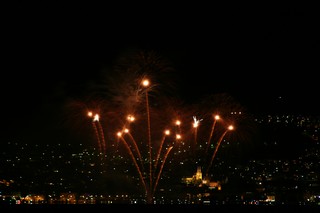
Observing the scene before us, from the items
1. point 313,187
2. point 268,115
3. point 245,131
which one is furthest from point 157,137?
point 245,131

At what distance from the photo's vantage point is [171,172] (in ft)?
164

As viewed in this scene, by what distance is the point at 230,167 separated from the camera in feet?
188

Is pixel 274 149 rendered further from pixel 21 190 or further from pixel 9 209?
pixel 9 209

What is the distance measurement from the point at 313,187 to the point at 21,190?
1223 inches

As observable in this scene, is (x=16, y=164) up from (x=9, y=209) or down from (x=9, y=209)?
up

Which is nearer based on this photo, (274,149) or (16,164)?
(16,164)

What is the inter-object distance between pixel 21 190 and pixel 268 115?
37.6m

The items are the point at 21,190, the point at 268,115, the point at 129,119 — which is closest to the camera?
the point at 129,119

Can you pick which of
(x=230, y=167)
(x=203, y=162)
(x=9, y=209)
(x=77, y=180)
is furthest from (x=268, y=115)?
(x=9, y=209)

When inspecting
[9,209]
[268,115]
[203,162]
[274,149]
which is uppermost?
[268,115]

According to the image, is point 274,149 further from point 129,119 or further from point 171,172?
point 129,119

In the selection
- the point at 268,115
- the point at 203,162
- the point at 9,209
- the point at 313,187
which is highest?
the point at 268,115

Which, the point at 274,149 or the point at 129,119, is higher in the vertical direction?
the point at 274,149

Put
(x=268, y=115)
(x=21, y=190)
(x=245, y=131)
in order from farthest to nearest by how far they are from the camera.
→ (x=245, y=131) → (x=268, y=115) → (x=21, y=190)
